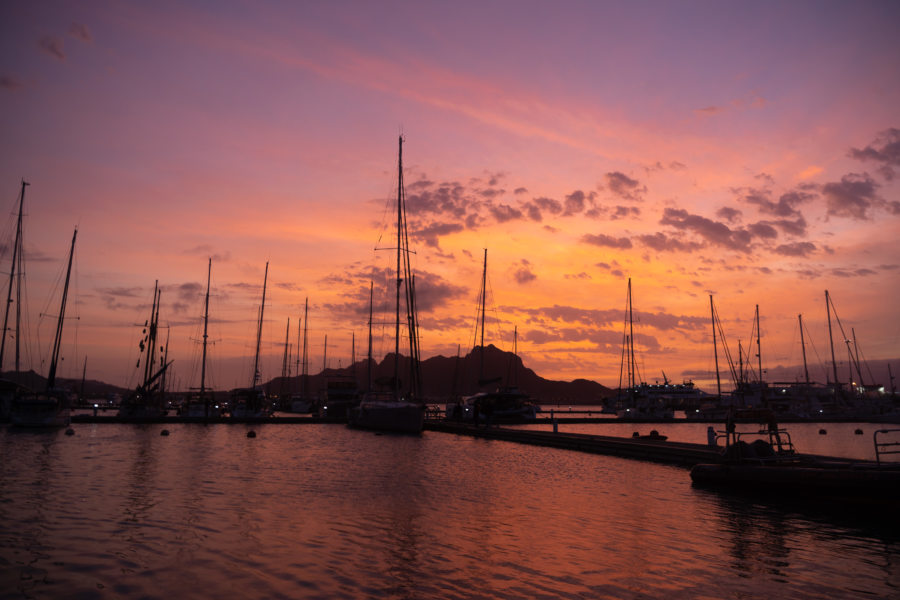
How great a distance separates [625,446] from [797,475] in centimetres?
1462

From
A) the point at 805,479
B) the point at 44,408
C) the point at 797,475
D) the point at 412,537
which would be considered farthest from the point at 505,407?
the point at 412,537

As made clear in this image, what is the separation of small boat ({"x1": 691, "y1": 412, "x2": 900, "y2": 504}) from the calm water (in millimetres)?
913

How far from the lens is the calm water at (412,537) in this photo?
1124 centimetres

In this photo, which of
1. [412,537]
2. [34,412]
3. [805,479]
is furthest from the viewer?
[34,412]

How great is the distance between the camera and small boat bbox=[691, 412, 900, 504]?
18.4 metres

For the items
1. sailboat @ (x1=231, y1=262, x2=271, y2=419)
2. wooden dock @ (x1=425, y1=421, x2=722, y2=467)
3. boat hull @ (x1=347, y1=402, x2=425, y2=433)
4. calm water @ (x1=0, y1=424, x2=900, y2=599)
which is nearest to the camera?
calm water @ (x1=0, y1=424, x2=900, y2=599)

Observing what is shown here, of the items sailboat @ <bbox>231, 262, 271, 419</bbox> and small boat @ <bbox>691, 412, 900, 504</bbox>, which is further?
sailboat @ <bbox>231, 262, 271, 419</bbox>

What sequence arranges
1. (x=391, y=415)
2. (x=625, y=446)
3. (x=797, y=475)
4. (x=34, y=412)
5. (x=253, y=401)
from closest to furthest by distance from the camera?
(x=797, y=475) < (x=625, y=446) < (x=34, y=412) < (x=391, y=415) < (x=253, y=401)

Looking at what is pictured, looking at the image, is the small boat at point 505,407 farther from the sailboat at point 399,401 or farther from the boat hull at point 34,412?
the boat hull at point 34,412

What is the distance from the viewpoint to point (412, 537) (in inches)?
589

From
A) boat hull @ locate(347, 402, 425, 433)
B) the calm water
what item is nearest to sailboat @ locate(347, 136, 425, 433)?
boat hull @ locate(347, 402, 425, 433)

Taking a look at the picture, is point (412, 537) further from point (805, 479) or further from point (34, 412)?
point (34, 412)

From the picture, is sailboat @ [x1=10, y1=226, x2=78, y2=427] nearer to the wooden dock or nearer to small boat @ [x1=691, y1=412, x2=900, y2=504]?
the wooden dock

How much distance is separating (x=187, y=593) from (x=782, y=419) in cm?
9322
